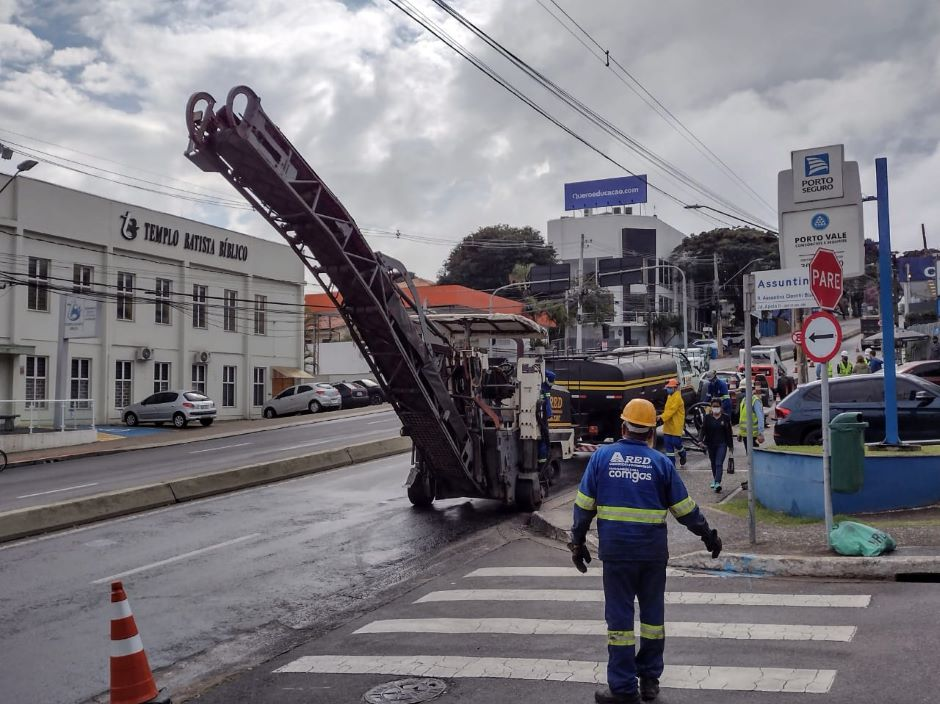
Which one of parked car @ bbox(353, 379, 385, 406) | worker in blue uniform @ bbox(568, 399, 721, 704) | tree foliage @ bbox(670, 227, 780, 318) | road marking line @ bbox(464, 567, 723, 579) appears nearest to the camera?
worker in blue uniform @ bbox(568, 399, 721, 704)

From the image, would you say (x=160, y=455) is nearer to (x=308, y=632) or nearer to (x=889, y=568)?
(x=308, y=632)

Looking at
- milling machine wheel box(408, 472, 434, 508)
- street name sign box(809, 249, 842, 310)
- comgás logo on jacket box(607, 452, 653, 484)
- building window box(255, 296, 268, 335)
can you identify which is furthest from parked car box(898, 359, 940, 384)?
building window box(255, 296, 268, 335)

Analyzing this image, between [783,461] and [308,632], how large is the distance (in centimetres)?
645

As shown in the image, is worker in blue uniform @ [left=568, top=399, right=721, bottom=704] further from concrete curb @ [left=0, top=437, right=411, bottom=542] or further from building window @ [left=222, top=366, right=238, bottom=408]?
building window @ [left=222, top=366, right=238, bottom=408]

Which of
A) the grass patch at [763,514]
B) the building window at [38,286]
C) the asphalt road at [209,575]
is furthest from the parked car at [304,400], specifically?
the grass patch at [763,514]

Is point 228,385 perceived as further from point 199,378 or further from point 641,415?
point 641,415

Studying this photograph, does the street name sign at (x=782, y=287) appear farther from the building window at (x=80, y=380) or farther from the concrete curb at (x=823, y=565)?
the building window at (x=80, y=380)

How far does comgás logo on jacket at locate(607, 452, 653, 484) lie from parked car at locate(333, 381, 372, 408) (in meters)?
35.3

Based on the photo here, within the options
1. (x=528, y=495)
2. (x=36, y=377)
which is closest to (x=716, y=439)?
(x=528, y=495)

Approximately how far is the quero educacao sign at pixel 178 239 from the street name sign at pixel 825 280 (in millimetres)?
31150

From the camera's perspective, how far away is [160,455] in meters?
24.1

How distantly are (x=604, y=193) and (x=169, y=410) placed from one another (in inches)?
1594

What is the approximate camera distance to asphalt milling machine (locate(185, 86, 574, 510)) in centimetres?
933

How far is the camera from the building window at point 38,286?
31.0 metres
